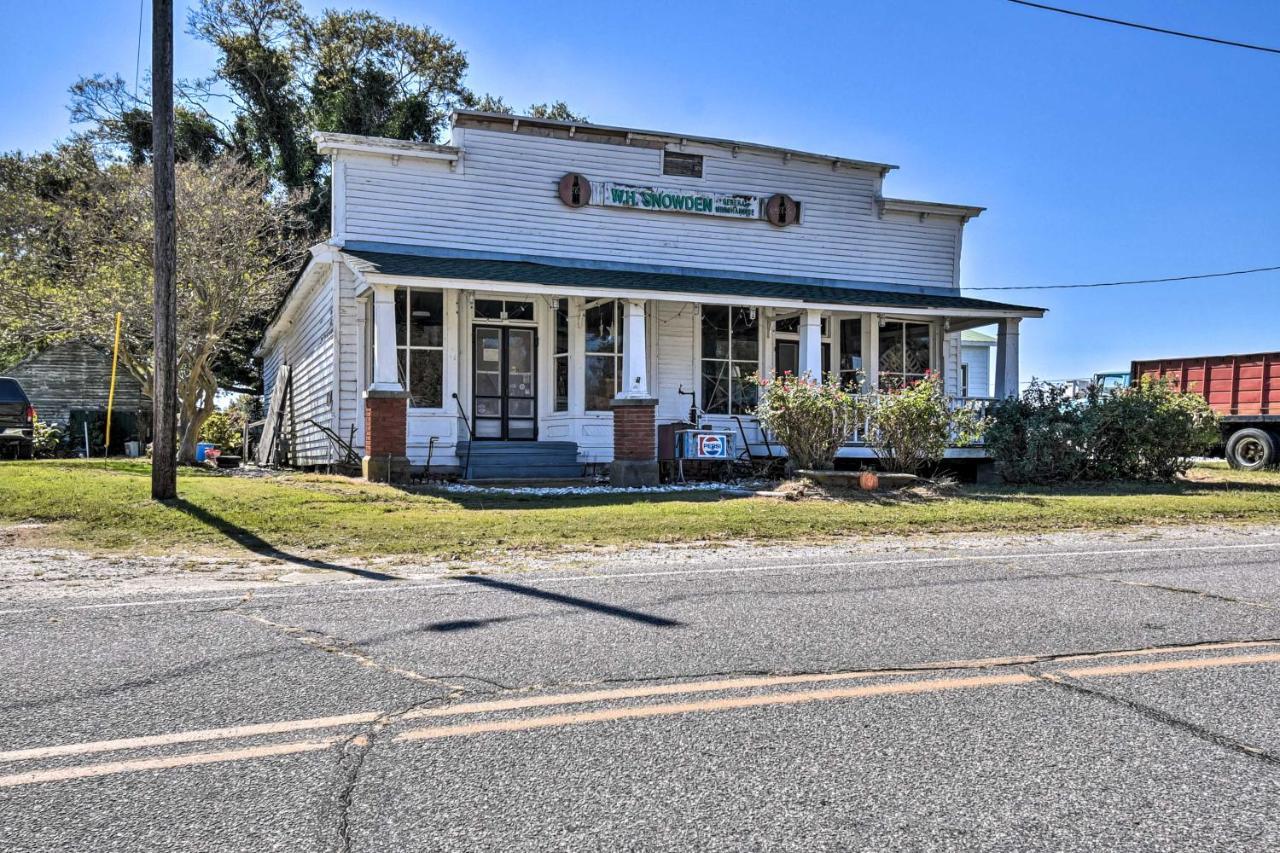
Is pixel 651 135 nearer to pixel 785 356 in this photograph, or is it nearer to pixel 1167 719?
pixel 785 356

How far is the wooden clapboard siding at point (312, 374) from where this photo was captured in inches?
690

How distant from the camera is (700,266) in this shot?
19766mm

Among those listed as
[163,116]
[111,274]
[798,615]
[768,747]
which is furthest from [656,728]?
[111,274]

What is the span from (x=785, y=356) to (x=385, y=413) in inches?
350

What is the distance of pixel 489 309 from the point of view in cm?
1778

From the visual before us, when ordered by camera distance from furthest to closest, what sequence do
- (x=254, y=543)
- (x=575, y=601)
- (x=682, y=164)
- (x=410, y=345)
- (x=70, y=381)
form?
(x=70, y=381) → (x=682, y=164) → (x=410, y=345) → (x=254, y=543) → (x=575, y=601)

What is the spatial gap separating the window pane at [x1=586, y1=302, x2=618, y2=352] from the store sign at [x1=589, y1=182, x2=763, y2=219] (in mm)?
2492

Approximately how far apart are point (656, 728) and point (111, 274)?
20.4 meters

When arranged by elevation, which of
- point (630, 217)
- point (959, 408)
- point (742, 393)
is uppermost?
point (630, 217)

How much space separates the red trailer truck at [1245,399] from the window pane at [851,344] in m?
5.96

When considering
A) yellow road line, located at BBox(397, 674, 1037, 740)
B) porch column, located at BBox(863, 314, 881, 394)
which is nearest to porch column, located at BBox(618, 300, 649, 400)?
porch column, located at BBox(863, 314, 881, 394)

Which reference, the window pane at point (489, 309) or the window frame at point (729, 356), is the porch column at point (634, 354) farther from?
the window frame at point (729, 356)

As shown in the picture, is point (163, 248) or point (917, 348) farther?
point (917, 348)

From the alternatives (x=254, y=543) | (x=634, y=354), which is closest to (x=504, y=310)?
(x=634, y=354)
